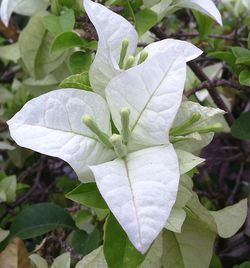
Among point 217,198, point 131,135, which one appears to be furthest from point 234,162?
point 131,135

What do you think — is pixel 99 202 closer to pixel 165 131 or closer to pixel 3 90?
pixel 165 131

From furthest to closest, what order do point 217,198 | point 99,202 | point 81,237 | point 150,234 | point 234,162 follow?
point 234,162
point 217,198
point 81,237
point 99,202
point 150,234

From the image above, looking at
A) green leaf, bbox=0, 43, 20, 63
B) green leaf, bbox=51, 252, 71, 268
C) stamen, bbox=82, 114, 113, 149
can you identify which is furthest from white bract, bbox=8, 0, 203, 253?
green leaf, bbox=0, 43, 20, 63

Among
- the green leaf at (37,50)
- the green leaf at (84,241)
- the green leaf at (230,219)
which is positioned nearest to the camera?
the green leaf at (230,219)

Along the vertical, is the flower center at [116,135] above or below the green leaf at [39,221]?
above

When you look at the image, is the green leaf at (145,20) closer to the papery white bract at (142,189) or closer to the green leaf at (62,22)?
the green leaf at (62,22)

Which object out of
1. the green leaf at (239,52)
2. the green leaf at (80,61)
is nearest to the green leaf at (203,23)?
the green leaf at (239,52)
